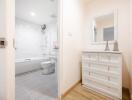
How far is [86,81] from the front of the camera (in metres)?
1.93

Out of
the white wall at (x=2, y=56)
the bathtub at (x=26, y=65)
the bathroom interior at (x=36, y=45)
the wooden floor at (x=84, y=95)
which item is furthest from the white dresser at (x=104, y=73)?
the bathtub at (x=26, y=65)

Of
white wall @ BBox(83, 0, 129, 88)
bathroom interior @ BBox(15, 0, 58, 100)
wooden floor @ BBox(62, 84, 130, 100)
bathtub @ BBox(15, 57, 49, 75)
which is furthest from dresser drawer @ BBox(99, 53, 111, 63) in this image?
bathtub @ BBox(15, 57, 49, 75)

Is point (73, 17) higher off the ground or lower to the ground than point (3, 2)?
higher

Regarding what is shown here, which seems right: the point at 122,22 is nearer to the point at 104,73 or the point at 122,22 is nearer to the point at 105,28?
the point at 105,28

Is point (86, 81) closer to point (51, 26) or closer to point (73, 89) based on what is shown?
point (73, 89)

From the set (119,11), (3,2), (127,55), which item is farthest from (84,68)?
(3,2)

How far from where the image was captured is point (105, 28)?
2.14 meters

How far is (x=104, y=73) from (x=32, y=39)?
11.7 feet

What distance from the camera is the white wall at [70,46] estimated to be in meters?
1.66

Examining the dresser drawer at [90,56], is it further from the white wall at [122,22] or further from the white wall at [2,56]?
the white wall at [2,56]

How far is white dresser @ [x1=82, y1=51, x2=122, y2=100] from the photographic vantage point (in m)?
1.47

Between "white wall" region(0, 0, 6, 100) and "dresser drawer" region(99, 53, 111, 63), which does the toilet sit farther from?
"white wall" region(0, 0, 6, 100)

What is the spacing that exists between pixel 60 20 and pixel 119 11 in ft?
4.77

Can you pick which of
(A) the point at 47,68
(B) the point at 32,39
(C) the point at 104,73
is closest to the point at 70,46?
(C) the point at 104,73
